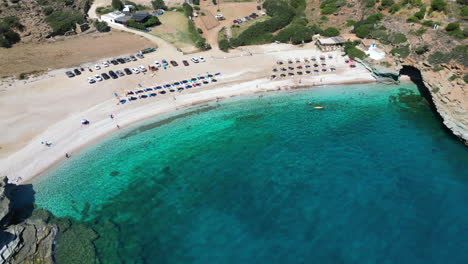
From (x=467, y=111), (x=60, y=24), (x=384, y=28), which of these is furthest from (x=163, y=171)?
(x=60, y=24)

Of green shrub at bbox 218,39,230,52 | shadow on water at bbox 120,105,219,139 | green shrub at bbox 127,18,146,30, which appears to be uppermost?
green shrub at bbox 127,18,146,30

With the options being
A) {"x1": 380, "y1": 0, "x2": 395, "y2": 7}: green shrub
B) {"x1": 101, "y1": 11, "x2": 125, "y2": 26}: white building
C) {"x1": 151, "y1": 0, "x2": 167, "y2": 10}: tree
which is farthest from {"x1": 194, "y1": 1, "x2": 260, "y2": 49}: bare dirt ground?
{"x1": 380, "y1": 0, "x2": 395, "y2": 7}: green shrub

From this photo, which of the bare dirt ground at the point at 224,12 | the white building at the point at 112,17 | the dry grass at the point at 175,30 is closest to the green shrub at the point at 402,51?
the bare dirt ground at the point at 224,12

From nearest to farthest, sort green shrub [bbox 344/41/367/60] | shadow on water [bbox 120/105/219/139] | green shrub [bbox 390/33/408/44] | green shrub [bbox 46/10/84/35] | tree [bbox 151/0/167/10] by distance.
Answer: shadow on water [bbox 120/105/219/139]
green shrub [bbox 390/33/408/44]
green shrub [bbox 344/41/367/60]
green shrub [bbox 46/10/84/35]
tree [bbox 151/0/167/10]

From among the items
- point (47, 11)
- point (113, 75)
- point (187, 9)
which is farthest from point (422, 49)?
point (47, 11)

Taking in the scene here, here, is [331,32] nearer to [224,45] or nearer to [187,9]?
[224,45]

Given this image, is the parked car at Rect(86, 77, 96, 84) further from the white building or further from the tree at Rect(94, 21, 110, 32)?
the white building

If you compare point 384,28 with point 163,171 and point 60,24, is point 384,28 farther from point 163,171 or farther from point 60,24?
point 60,24
